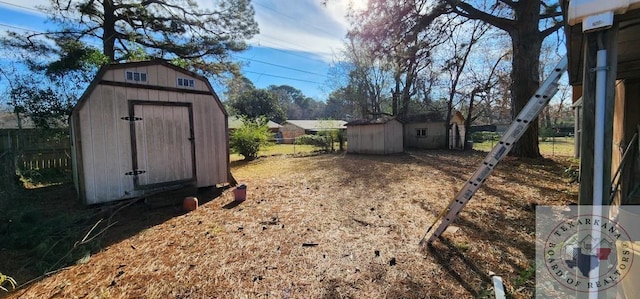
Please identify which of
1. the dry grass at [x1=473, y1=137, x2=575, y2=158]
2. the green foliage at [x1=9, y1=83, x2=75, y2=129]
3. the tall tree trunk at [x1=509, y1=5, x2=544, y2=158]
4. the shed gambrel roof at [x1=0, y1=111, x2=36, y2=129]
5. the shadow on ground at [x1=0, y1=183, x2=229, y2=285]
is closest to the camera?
the shadow on ground at [x1=0, y1=183, x2=229, y2=285]

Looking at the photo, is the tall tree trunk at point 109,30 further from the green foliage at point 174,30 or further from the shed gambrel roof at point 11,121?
the shed gambrel roof at point 11,121

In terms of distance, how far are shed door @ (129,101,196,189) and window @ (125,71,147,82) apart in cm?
42

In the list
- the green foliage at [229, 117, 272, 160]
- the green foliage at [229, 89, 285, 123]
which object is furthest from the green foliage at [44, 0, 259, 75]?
the green foliage at [229, 89, 285, 123]

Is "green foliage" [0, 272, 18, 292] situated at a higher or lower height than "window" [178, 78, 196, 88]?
lower

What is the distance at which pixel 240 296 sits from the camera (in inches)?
93.0

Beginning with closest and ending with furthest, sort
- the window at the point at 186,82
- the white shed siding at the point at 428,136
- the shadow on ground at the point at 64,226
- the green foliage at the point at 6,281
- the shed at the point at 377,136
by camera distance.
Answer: the green foliage at the point at 6,281 < the shadow on ground at the point at 64,226 < the window at the point at 186,82 < the shed at the point at 377,136 < the white shed siding at the point at 428,136

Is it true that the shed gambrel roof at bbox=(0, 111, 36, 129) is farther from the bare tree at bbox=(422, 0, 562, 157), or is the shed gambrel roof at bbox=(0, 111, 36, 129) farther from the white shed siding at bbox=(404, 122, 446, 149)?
the white shed siding at bbox=(404, 122, 446, 149)

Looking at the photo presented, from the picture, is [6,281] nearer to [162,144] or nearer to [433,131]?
[162,144]

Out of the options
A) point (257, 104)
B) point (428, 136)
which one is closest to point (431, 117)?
point (428, 136)

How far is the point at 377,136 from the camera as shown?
47.1 ft

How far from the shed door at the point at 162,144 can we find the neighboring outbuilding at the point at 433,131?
15234mm

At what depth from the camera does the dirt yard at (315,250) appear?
97.3 inches

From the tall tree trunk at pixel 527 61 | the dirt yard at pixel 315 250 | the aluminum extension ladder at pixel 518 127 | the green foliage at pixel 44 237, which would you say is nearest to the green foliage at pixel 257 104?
the tall tree trunk at pixel 527 61

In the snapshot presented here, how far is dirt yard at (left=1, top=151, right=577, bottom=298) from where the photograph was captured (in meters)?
2.47
